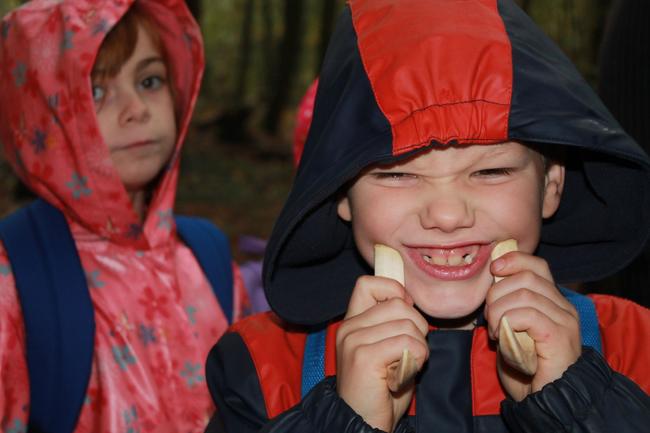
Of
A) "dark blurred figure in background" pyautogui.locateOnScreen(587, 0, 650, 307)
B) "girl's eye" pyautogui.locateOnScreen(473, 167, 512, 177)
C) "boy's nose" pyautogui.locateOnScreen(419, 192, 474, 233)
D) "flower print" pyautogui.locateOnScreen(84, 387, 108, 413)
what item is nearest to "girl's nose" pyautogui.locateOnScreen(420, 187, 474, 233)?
"boy's nose" pyautogui.locateOnScreen(419, 192, 474, 233)

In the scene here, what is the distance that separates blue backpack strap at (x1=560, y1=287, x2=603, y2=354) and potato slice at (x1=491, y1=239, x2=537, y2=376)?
32cm

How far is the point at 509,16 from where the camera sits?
2.42 m

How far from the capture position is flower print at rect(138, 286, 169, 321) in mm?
Answer: 3592

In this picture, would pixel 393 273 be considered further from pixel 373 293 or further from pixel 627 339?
pixel 627 339

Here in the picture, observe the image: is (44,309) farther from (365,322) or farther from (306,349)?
(365,322)

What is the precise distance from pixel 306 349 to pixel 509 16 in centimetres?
107

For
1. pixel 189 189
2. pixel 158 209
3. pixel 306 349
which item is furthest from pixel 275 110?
pixel 306 349

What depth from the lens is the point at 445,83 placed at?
2.21 metres

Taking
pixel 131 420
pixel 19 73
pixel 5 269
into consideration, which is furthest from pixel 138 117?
pixel 131 420

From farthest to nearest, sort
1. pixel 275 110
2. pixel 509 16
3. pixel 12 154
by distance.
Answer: pixel 275 110, pixel 12 154, pixel 509 16

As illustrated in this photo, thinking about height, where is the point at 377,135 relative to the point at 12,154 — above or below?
above

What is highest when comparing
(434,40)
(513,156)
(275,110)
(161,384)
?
(434,40)

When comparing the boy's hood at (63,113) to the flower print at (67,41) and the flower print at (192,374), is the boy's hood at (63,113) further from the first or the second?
the flower print at (192,374)

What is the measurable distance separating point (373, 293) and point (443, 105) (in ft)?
1.62
